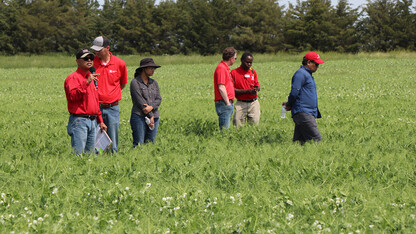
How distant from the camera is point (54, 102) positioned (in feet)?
57.6

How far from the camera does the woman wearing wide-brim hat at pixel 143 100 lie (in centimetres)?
783

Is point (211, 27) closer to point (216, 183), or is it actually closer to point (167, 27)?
point (167, 27)

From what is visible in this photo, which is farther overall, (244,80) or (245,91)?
(244,80)

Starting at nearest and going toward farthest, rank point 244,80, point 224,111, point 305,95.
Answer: point 305,95
point 224,111
point 244,80

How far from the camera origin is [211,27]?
3061 inches

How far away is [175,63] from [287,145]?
43179 mm

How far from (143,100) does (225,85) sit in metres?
1.83

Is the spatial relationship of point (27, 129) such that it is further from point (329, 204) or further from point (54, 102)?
point (329, 204)

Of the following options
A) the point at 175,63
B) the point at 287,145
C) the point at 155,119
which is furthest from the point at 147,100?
the point at 175,63

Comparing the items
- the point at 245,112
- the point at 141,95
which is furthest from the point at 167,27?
the point at 141,95

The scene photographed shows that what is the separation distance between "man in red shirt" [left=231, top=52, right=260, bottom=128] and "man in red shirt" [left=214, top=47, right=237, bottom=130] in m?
0.46

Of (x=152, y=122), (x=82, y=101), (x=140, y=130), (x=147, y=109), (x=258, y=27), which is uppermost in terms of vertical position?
(x=258, y=27)

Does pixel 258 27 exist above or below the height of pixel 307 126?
above

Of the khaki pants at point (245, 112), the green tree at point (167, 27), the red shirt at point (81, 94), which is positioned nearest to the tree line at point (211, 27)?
the green tree at point (167, 27)
